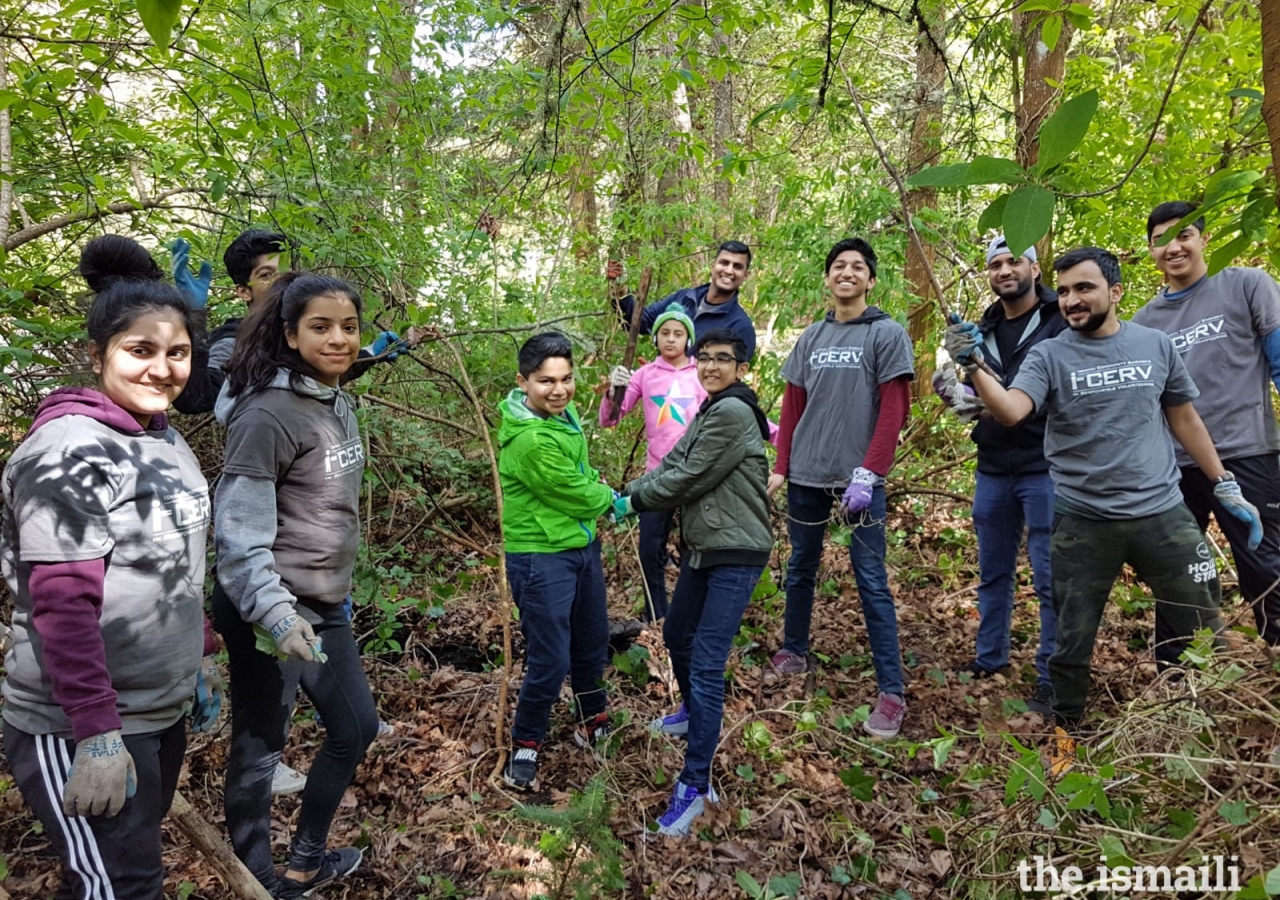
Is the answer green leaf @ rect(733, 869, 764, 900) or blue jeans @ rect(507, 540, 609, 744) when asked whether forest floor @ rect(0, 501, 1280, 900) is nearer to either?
green leaf @ rect(733, 869, 764, 900)

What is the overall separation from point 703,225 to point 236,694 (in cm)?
490

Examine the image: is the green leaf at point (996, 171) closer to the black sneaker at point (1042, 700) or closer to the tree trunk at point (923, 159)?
the black sneaker at point (1042, 700)

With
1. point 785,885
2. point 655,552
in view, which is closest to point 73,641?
point 785,885

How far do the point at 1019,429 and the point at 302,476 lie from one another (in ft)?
10.6

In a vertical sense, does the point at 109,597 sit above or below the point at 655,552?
above

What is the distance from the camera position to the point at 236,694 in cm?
234

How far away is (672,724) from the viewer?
3547mm

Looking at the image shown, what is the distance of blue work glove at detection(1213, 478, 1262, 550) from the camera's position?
3238 millimetres

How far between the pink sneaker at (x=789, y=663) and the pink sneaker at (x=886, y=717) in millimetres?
557

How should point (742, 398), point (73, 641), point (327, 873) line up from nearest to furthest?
point (73, 641), point (327, 873), point (742, 398)

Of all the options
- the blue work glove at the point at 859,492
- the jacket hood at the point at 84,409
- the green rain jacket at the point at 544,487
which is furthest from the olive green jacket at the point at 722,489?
the jacket hood at the point at 84,409

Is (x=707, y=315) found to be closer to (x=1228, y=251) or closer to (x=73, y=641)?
(x=1228, y=251)

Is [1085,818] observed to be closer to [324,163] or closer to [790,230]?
[790,230]

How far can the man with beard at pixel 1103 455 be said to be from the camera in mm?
2973
